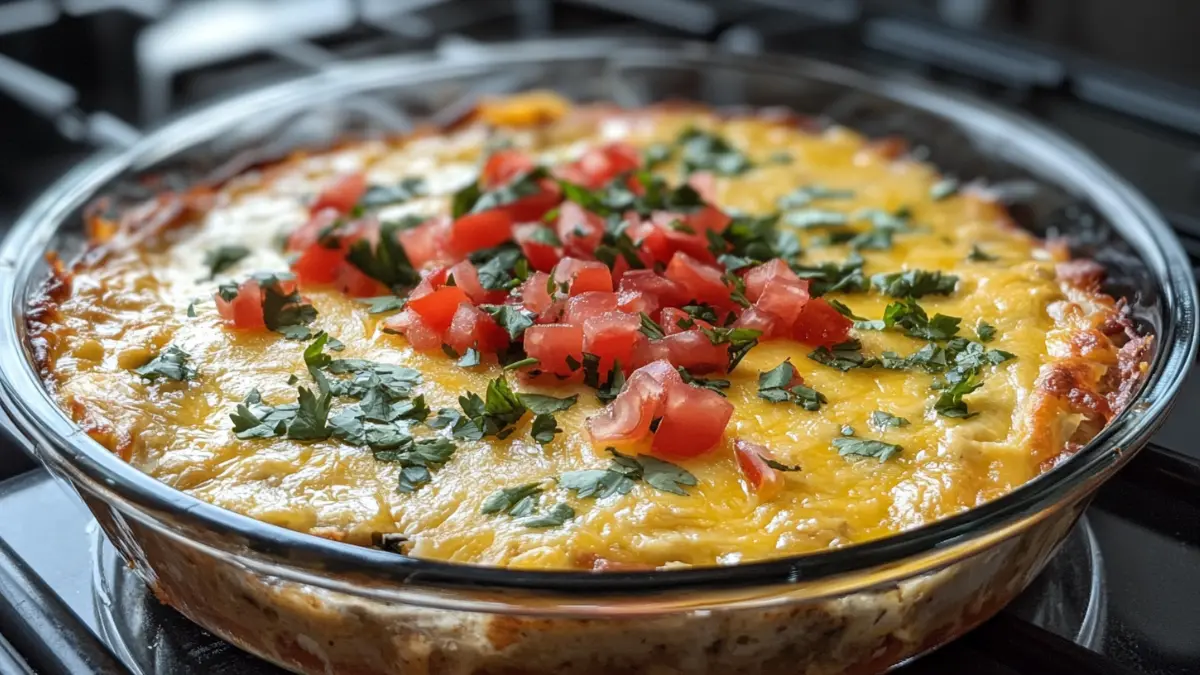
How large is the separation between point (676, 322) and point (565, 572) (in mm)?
670

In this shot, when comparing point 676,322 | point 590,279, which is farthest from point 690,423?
point 590,279

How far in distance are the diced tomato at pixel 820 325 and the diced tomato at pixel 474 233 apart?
57cm

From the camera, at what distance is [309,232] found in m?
2.14

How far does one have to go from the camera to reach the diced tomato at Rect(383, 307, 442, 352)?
1.80 meters

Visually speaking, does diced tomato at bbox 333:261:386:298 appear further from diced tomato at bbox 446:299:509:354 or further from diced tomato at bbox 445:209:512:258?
diced tomato at bbox 446:299:509:354

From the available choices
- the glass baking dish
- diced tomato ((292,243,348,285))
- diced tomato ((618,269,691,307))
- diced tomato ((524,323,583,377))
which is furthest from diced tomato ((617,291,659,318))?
the glass baking dish

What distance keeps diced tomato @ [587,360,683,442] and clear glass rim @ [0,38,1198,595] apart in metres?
0.38

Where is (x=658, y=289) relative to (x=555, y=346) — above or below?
above

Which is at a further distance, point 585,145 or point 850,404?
point 585,145

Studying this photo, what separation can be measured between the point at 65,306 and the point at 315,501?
0.72m

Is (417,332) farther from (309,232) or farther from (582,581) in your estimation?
(582,581)

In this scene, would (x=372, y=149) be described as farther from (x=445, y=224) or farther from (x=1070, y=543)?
(x=1070, y=543)

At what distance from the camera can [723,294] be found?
1892mm

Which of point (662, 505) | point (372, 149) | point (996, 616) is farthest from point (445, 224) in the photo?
point (996, 616)
